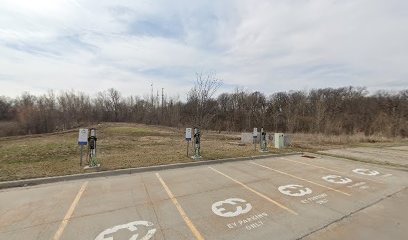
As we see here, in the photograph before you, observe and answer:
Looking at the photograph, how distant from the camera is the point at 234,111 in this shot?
70812mm

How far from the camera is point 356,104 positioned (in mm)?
65500

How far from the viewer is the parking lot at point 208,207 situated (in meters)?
4.53

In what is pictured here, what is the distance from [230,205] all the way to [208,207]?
511 mm

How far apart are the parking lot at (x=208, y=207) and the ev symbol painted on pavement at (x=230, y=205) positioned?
0.8 inches

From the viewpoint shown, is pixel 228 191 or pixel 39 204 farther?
pixel 228 191

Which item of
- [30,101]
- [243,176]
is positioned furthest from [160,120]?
[243,176]

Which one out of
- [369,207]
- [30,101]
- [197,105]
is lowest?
[369,207]

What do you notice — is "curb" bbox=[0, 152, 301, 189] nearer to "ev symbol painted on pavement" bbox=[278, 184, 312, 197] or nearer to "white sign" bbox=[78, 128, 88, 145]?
"white sign" bbox=[78, 128, 88, 145]

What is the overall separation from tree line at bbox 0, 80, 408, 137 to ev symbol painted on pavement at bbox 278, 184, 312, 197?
33794 millimetres

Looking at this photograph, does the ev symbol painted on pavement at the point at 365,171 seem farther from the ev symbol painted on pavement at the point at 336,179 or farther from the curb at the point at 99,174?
the curb at the point at 99,174

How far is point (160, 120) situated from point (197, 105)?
44.7m

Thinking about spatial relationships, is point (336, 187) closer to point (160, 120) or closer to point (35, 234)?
point (35, 234)

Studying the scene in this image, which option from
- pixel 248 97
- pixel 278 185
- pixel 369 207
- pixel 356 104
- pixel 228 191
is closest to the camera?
pixel 369 207

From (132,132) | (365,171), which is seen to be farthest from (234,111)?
(365,171)
